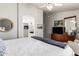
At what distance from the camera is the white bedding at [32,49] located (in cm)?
135

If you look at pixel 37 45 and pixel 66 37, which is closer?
pixel 37 45

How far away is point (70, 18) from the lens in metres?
1.75

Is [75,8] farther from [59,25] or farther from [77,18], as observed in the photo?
[59,25]

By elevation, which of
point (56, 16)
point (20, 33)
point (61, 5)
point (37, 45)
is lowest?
point (37, 45)

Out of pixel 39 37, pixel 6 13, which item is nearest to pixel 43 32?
pixel 39 37

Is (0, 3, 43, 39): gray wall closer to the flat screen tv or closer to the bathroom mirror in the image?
the flat screen tv

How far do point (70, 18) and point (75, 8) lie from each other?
17cm

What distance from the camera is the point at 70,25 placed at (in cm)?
178

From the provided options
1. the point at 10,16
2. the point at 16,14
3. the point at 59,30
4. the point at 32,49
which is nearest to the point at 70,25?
the point at 59,30

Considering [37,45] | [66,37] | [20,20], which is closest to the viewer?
[37,45]

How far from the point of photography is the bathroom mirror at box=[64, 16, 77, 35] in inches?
69.2

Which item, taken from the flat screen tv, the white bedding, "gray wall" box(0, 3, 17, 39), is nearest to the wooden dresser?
the flat screen tv

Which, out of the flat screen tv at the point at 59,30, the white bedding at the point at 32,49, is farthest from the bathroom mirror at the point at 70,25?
the white bedding at the point at 32,49

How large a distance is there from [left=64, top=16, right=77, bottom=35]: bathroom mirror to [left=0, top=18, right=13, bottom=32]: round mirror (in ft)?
3.08
